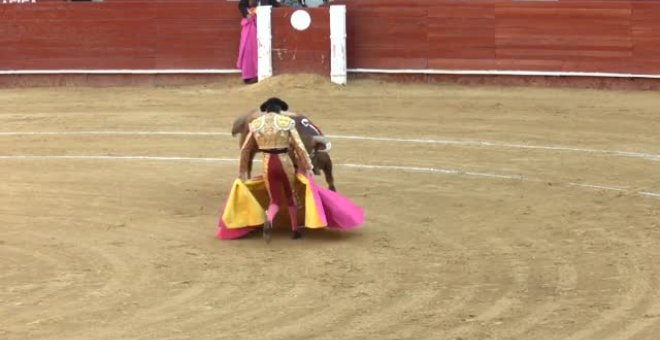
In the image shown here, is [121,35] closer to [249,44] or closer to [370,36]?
[249,44]

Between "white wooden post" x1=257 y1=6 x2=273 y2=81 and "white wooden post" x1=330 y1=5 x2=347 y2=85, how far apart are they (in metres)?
0.85

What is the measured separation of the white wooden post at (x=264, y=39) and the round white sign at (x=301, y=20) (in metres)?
0.34

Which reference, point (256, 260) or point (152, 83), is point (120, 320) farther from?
point (152, 83)

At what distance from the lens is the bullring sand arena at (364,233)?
225 inches

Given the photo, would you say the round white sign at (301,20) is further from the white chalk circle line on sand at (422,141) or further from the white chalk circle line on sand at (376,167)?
the white chalk circle line on sand at (376,167)

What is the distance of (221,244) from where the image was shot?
7.45 m

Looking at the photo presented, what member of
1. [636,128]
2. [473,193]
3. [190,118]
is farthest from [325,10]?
[473,193]

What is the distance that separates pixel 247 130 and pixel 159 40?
9.64 meters

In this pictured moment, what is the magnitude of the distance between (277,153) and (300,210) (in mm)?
443

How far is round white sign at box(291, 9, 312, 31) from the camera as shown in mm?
16469

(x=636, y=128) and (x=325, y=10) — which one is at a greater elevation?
(x=325, y=10)

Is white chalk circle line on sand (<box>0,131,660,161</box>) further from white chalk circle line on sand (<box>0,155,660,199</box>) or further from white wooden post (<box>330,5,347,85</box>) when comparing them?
white wooden post (<box>330,5,347,85</box>)

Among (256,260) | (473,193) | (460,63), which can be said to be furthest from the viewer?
(460,63)

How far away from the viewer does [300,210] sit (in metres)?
7.82
